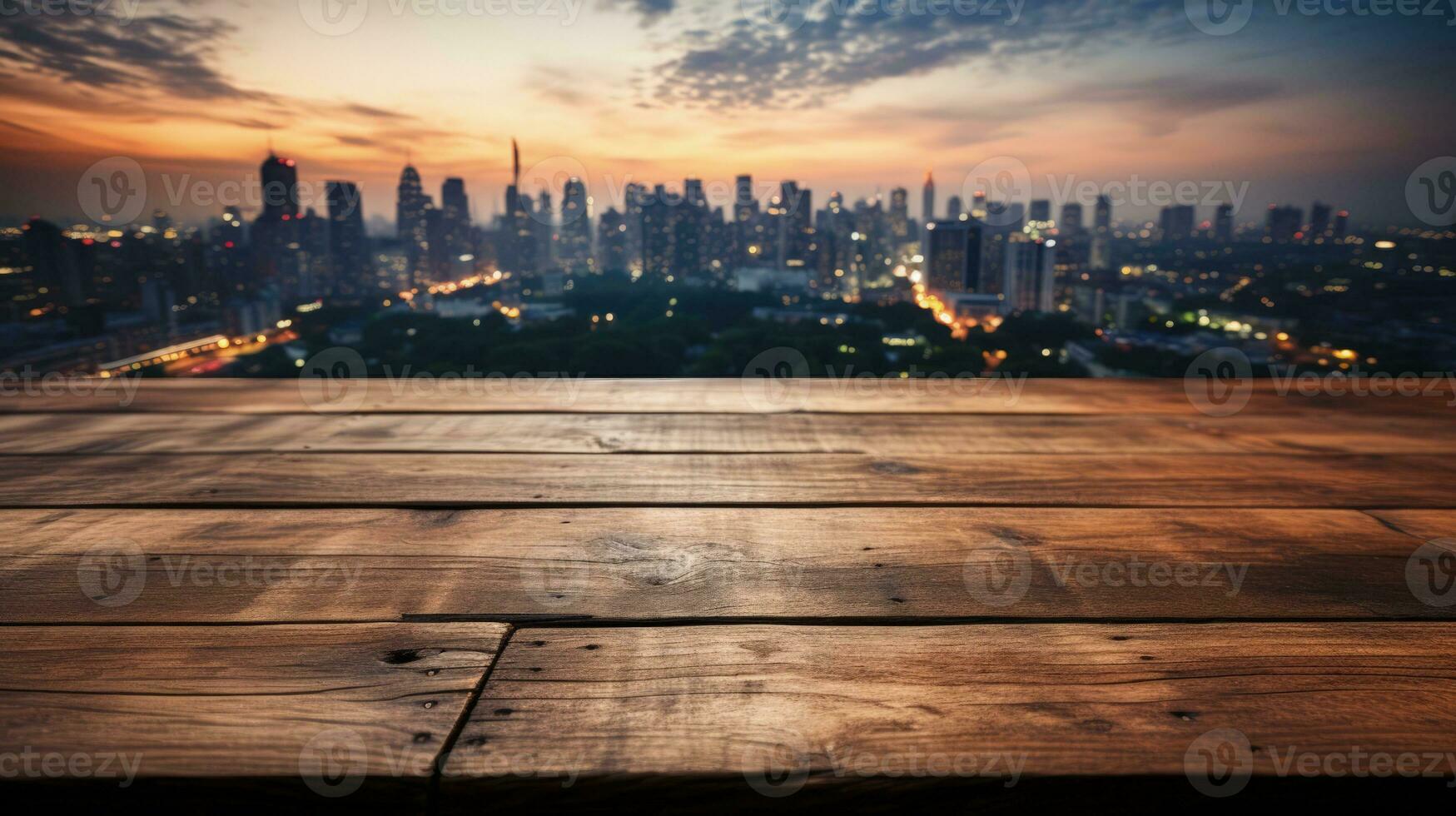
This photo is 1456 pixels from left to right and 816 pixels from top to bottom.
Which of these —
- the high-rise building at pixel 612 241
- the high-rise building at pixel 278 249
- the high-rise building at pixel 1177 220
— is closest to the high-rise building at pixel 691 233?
the high-rise building at pixel 612 241

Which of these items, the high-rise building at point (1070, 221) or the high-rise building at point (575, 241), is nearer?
the high-rise building at point (575, 241)

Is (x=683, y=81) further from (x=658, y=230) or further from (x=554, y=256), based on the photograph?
(x=658, y=230)

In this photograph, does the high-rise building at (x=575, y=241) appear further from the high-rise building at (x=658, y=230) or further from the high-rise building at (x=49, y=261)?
the high-rise building at (x=49, y=261)

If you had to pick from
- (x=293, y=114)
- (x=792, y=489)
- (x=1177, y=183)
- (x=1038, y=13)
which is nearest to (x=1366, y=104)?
(x=1177, y=183)

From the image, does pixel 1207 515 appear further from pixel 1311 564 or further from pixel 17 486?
pixel 17 486

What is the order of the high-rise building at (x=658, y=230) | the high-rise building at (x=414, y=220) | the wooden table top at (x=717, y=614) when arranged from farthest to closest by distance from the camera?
the high-rise building at (x=658, y=230), the high-rise building at (x=414, y=220), the wooden table top at (x=717, y=614)

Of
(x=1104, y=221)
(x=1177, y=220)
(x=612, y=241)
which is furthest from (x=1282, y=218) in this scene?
(x=612, y=241)

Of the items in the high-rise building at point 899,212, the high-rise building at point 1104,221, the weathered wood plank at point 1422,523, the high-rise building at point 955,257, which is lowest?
the weathered wood plank at point 1422,523

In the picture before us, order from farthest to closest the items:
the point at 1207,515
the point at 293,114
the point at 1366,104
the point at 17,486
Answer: the point at 293,114 → the point at 1366,104 → the point at 17,486 → the point at 1207,515
